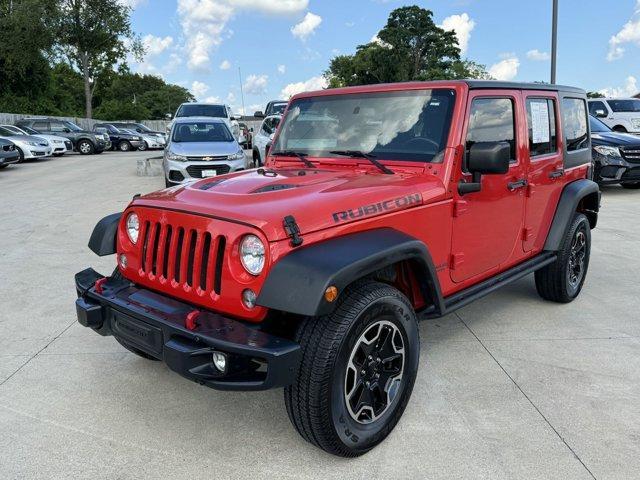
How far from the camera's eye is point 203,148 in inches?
461

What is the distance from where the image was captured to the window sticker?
4152mm

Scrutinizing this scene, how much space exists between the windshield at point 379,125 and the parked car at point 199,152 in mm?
7526

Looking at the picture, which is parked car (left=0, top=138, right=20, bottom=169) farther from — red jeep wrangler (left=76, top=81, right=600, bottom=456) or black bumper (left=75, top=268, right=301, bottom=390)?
black bumper (left=75, top=268, right=301, bottom=390)

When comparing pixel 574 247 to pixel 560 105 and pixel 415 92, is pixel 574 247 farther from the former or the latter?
pixel 415 92

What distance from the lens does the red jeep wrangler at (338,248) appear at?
2.48 metres

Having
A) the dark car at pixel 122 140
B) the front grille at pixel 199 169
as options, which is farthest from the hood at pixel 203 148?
the dark car at pixel 122 140

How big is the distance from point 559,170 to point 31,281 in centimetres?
505

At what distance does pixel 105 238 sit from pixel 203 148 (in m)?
8.64

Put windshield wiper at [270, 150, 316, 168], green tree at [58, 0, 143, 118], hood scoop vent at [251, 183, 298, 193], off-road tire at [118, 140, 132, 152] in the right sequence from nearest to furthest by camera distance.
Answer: hood scoop vent at [251, 183, 298, 193]
windshield wiper at [270, 150, 316, 168]
off-road tire at [118, 140, 132, 152]
green tree at [58, 0, 143, 118]

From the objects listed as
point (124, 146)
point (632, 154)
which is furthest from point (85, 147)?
point (632, 154)

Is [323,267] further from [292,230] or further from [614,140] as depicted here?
[614,140]

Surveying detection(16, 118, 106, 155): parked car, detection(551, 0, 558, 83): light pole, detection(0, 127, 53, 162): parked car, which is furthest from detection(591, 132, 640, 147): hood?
detection(16, 118, 106, 155): parked car

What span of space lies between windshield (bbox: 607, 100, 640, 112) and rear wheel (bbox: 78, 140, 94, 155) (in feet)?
70.9

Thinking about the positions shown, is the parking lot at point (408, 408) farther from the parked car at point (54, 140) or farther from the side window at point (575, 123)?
the parked car at point (54, 140)
